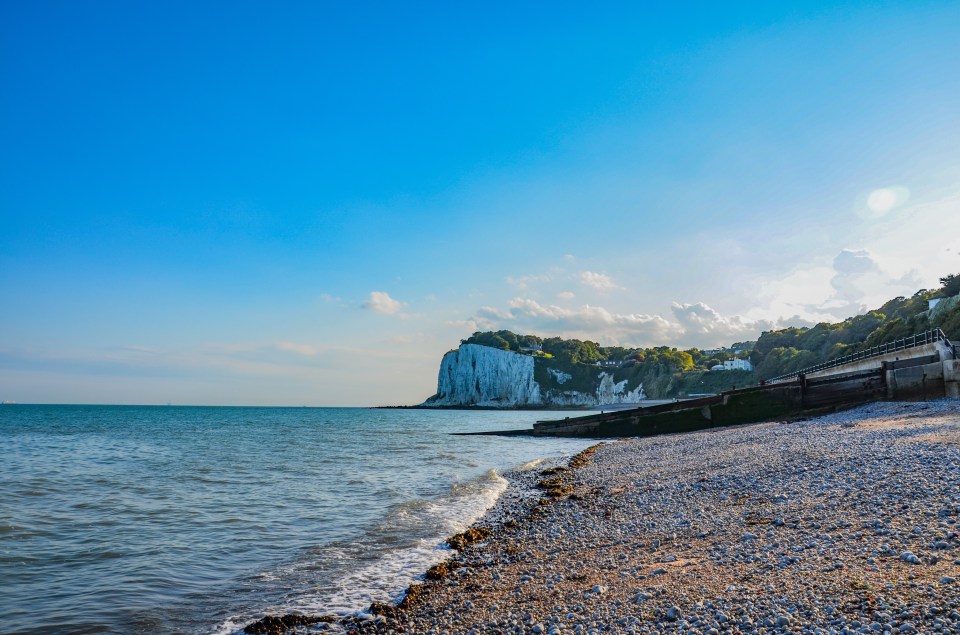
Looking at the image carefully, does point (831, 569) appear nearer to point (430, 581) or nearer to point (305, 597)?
point (430, 581)

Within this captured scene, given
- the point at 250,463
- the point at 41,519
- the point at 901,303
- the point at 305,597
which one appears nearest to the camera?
the point at 305,597

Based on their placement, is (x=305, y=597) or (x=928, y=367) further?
(x=928, y=367)

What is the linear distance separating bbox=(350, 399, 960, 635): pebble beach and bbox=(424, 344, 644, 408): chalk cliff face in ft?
508

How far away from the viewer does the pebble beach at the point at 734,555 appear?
5.41m

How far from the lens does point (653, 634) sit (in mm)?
5418

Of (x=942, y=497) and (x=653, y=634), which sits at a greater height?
(x=942, y=497)

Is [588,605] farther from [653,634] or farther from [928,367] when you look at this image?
[928,367]

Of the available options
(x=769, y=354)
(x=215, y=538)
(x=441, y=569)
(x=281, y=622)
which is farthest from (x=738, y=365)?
(x=281, y=622)

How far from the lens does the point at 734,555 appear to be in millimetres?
7535

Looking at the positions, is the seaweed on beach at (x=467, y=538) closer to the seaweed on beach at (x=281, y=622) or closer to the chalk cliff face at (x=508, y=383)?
the seaweed on beach at (x=281, y=622)

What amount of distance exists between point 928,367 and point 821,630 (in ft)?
96.1

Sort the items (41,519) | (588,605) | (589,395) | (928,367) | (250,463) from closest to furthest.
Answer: (588,605) < (41,519) < (928,367) < (250,463) < (589,395)

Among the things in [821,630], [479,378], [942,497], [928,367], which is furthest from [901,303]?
[479,378]

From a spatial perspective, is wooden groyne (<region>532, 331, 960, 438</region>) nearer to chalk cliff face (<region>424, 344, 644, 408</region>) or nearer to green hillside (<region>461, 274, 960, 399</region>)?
green hillside (<region>461, 274, 960, 399</region>)
